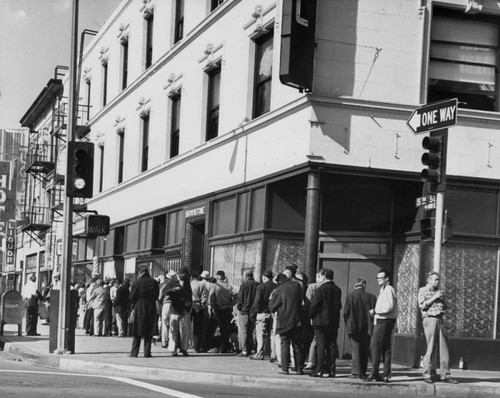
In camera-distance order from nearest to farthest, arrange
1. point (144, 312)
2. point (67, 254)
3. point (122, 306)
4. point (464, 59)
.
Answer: point (144, 312)
point (67, 254)
point (464, 59)
point (122, 306)

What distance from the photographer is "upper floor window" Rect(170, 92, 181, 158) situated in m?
26.1

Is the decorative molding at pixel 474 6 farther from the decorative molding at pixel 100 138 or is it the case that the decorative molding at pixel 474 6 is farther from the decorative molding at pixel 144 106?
the decorative molding at pixel 100 138

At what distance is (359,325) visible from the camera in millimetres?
14391

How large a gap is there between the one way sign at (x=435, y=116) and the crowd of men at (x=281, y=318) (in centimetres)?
253

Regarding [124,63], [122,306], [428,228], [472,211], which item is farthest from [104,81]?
[428,228]

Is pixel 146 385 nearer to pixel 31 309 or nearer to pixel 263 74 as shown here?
pixel 263 74

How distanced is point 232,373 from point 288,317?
52.6 inches

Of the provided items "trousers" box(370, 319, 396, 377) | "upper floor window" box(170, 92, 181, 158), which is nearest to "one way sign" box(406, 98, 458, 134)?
"trousers" box(370, 319, 396, 377)

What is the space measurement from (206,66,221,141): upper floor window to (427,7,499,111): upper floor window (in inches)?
267

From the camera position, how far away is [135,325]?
1723cm

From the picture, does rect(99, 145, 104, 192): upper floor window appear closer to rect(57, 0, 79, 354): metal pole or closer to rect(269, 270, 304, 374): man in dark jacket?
rect(57, 0, 79, 354): metal pole

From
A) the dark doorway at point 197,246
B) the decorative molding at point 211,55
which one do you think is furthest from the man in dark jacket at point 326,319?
the decorative molding at point 211,55

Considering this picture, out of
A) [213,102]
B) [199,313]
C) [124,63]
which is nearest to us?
[199,313]

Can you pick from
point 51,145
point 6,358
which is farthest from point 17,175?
point 6,358
